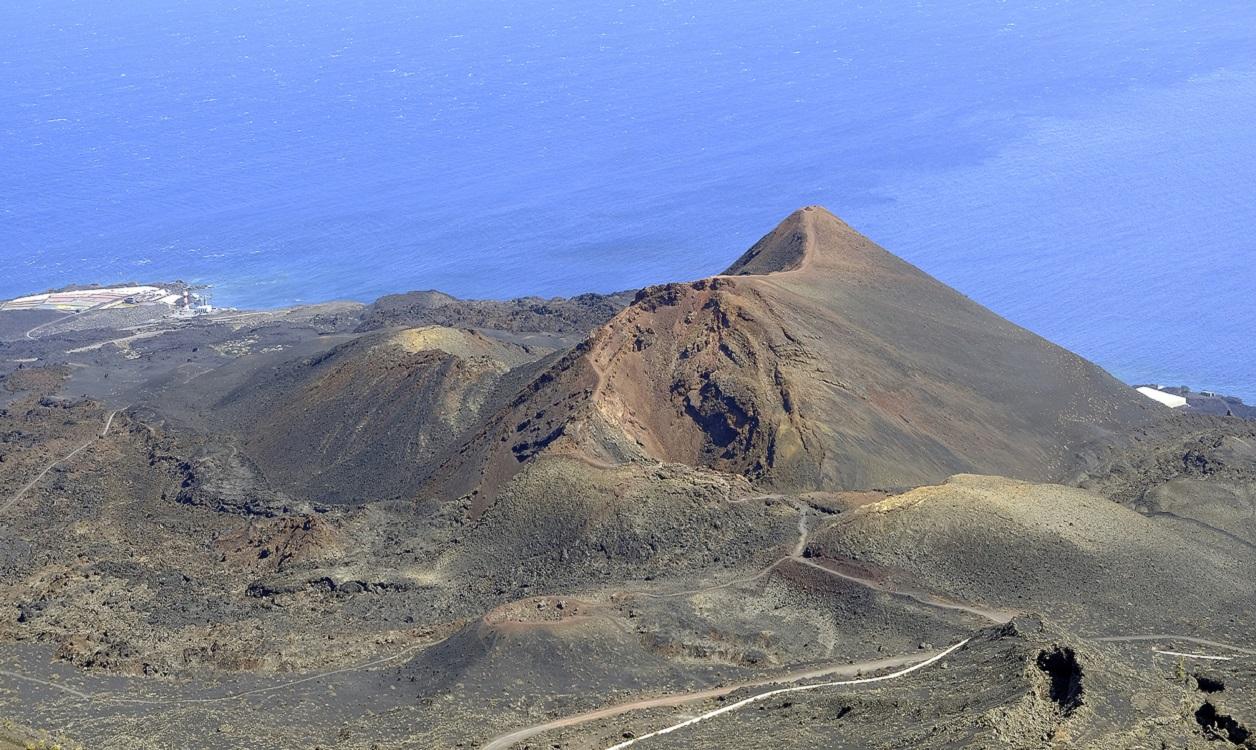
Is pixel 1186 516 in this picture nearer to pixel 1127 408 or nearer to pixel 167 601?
pixel 1127 408

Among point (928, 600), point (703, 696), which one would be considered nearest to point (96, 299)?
point (928, 600)

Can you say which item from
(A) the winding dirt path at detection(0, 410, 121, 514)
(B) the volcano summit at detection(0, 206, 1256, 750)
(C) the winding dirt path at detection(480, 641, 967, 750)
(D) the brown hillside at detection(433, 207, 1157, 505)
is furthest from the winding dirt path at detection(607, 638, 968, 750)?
(A) the winding dirt path at detection(0, 410, 121, 514)

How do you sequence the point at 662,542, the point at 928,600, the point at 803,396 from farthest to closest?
the point at 803,396 → the point at 662,542 → the point at 928,600

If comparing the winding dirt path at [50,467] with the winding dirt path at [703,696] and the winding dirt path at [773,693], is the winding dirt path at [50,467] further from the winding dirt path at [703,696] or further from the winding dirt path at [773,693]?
the winding dirt path at [773,693]

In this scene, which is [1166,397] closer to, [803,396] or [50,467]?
[803,396]

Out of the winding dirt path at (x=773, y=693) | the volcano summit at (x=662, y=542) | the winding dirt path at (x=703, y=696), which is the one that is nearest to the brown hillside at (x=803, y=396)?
the volcano summit at (x=662, y=542)

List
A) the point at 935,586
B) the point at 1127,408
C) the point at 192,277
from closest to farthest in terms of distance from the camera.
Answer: the point at 935,586
the point at 1127,408
the point at 192,277

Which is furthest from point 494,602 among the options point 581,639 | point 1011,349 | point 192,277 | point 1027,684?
point 192,277

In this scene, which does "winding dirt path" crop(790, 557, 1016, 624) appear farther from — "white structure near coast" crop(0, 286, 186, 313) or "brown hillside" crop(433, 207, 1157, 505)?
"white structure near coast" crop(0, 286, 186, 313)
